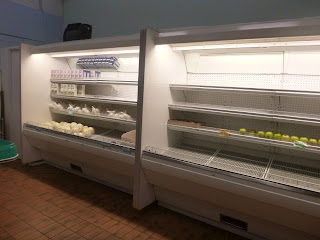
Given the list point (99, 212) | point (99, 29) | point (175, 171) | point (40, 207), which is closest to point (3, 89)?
point (99, 29)

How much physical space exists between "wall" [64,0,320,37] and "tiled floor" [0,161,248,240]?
104 inches

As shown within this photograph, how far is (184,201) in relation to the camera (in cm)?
296

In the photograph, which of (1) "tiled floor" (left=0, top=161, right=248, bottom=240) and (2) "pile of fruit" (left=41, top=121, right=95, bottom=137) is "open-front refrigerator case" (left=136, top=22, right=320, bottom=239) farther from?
(2) "pile of fruit" (left=41, top=121, right=95, bottom=137)

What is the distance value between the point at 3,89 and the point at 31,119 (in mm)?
1110

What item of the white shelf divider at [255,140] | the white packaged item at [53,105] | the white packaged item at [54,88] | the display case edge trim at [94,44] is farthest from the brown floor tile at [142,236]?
the white packaged item at [54,88]

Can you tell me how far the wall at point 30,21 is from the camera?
5184 millimetres

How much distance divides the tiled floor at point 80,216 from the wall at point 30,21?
3173mm

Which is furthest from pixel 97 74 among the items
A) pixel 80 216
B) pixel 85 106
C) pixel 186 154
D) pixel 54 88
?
pixel 80 216

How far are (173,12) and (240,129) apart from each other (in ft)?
7.58

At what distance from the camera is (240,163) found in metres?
2.63

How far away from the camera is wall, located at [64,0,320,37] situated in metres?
3.04

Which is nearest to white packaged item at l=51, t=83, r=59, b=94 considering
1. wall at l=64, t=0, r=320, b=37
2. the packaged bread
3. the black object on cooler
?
the black object on cooler

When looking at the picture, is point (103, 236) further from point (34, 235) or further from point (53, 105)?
point (53, 105)

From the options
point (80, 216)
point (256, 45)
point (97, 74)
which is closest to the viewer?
point (256, 45)
